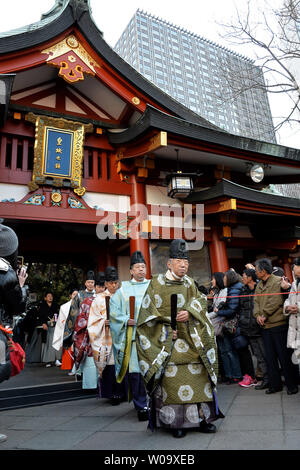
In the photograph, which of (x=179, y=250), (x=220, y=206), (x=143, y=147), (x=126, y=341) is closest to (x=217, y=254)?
(x=220, y=206)

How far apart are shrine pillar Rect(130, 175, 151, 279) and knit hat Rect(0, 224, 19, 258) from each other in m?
4.65

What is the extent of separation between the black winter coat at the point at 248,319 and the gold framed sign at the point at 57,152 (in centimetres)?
439

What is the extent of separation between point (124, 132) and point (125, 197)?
1561 mm

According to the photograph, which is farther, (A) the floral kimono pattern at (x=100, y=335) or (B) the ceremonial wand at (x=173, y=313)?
(A) the floral kimono pattern at (x=100, y=335)

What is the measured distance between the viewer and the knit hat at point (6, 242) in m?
3.39

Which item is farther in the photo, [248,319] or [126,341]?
[248,319]

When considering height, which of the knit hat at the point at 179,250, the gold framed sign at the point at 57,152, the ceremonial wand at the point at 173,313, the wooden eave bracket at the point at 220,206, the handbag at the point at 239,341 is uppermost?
the gold framed sign at the point at 57,152

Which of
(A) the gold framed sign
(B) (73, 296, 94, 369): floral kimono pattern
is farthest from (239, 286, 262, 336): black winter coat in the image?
(A) the gold framed sign

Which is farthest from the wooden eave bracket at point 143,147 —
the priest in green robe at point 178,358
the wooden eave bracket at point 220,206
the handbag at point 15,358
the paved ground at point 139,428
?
the handbag at point 15,358

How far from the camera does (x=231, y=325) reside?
18.0 feet

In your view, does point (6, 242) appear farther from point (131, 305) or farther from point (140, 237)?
point (140, 237)

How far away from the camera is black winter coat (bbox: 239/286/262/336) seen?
17.3 ft

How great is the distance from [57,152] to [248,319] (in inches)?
213

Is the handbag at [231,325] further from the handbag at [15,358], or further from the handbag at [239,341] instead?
the handbag at [15,358]
